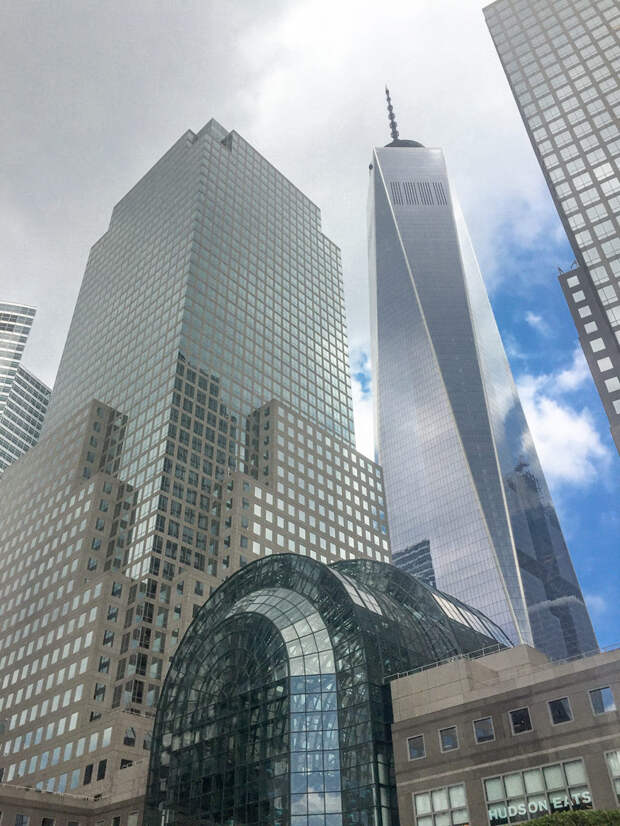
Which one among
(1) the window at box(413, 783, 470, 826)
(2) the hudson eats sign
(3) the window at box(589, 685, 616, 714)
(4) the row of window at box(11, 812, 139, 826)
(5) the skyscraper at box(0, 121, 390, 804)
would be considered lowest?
(2) the hudson eats sign

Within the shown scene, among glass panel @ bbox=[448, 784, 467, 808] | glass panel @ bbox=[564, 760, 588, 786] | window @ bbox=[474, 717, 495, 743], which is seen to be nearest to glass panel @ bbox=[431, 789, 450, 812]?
glass panel @ bbox=[448, 784, 467, 808]

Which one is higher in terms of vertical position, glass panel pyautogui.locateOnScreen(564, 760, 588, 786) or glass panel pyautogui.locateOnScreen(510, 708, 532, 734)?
glass panel pyautogui.locateOnScreen(510, 708, 532, 734)

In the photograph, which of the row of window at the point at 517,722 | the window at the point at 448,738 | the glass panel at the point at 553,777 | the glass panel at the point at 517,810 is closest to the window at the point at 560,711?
the row of window at the point at 517,722

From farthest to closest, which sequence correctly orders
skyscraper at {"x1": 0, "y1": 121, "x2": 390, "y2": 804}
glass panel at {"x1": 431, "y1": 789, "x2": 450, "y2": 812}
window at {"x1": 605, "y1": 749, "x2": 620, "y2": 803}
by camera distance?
skyscraper at {"x1": 0, "y1": 121, "x2": 390, "y2": 804}
glass panel at {"x1": 431, "y1": 789, "x2": 450, "y2": 812}
window at {"x1": 605, "y1": 749, "x2": 620, "y2": 803}

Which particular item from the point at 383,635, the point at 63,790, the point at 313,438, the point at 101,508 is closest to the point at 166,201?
the point at 313,438

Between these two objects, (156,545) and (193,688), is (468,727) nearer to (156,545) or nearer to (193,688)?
(193,688)

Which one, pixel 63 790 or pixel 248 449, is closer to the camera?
pixel 63 790

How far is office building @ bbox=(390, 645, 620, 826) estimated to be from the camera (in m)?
50.7

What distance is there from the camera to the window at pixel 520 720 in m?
54.5

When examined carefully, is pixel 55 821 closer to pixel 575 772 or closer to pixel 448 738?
pixel 448 738

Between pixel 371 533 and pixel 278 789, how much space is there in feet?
338

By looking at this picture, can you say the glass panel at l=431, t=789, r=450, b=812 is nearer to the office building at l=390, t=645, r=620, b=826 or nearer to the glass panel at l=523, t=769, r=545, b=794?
A: the office building at l=390, t=645, r=620, b=826

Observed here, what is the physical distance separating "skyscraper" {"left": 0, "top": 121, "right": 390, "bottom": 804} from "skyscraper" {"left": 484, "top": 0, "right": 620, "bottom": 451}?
206 feet

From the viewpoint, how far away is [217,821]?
6856cm
